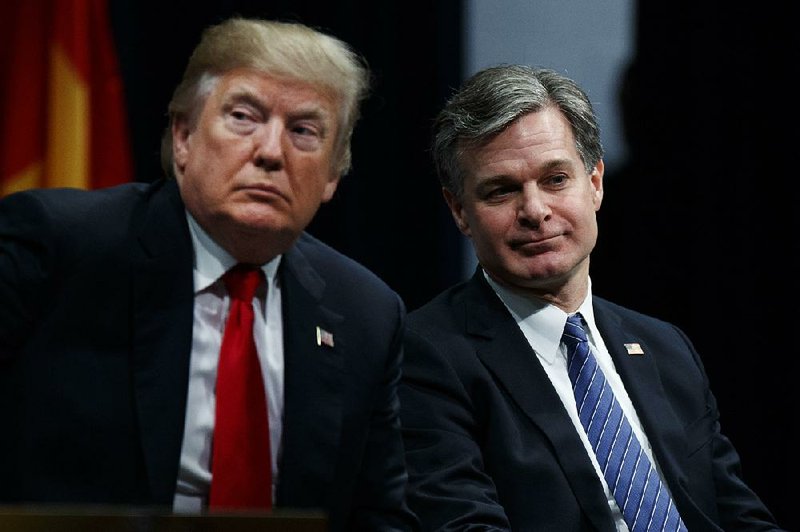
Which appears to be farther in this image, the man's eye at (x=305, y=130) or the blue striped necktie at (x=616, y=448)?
the blue striped necktie at (x=616, y=448)

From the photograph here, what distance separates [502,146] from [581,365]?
449 millimetres

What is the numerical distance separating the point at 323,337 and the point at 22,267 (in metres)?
0.50

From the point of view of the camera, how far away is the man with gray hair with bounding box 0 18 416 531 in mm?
1822

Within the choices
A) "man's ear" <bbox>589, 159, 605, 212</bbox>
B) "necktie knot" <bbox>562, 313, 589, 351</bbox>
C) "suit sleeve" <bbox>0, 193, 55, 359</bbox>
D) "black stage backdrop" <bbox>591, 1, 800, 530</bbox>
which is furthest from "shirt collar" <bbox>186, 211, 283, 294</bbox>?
"black stage backdrop" <bbox>591, 1, 800, 530</bbox>

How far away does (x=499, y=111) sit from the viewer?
7.80 feet

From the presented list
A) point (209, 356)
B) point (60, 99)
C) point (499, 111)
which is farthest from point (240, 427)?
point (60, 99)

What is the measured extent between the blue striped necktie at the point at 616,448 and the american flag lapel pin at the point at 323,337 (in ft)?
1.76

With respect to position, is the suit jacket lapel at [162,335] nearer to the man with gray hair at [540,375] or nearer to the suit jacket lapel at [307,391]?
the suit jacket lapel at [307,391]

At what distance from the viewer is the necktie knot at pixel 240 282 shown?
6.48 ft

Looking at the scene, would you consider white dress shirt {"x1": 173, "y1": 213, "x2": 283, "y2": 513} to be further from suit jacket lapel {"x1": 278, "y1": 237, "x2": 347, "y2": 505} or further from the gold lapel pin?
the gold lapel pin

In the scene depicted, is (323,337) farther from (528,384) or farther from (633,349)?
(633,349)

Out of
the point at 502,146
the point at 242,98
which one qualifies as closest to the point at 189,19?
the point at 502,146

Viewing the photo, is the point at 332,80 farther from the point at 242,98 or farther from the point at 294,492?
the point at 294,492

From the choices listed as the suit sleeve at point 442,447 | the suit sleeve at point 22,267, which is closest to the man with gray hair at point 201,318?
the suit sleeve at point 22,267
